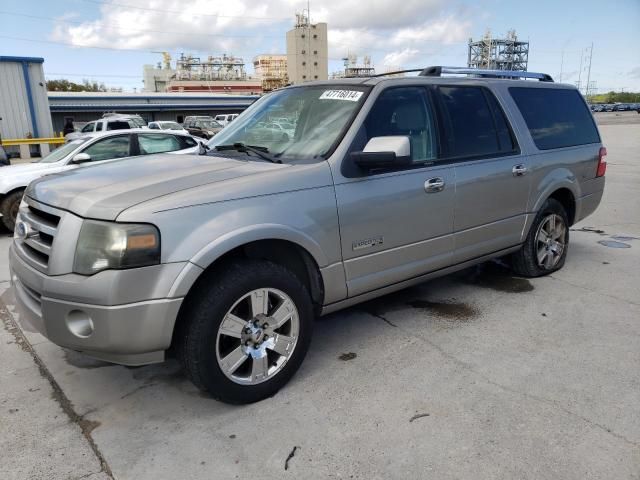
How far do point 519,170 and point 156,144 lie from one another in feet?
21.8

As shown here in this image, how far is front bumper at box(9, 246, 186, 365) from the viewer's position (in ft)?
7.75

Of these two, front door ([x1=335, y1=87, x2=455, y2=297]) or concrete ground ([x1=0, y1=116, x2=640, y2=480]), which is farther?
front door ([x1=335, y1=87, x2=455, y2=297])

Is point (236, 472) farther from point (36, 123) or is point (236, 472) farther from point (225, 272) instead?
point (36, 123)

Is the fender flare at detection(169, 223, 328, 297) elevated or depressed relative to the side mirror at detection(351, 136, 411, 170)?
depressed

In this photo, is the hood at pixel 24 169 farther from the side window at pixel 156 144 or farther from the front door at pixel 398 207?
the front door at pixel 398 207

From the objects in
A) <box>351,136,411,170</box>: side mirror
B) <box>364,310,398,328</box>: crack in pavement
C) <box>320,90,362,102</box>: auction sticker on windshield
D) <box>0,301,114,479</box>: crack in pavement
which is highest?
<box>320,90,362,102</box>: auction sticker on windshield

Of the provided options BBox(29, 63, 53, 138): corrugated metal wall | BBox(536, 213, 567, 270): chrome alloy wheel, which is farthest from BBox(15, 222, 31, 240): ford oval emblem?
BBox(29, 63, 53, 138): corrugated metal wall

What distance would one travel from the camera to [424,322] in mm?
4008

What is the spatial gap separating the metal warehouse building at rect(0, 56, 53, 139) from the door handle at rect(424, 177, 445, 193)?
20711mm

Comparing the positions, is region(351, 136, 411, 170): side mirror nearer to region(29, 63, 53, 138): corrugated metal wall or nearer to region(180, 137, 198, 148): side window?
region(180, 137, 198, 148): side window

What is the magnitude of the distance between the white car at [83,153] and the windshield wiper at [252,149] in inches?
142

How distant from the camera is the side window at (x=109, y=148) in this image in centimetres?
835

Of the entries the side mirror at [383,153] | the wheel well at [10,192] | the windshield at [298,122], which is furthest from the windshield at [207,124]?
the side mirror at [383,153]

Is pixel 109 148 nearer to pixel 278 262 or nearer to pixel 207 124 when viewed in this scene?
pixel 278 262
